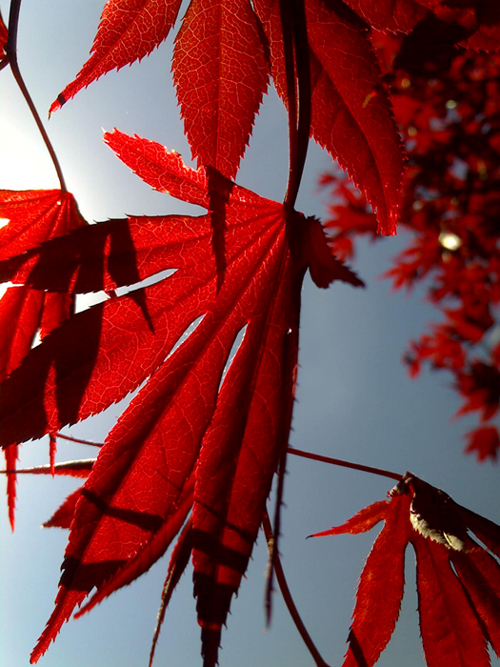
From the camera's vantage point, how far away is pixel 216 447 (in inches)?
16.9

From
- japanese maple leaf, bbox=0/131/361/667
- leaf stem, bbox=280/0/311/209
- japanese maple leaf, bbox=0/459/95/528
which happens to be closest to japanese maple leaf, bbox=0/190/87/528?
japanese maple leaf, bbox=0/459/95/528

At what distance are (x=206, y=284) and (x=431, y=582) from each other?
49 centimetres

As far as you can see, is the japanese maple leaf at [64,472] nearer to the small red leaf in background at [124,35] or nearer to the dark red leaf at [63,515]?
the dark red leaf at [63,515]

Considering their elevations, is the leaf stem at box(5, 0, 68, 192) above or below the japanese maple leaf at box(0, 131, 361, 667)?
above

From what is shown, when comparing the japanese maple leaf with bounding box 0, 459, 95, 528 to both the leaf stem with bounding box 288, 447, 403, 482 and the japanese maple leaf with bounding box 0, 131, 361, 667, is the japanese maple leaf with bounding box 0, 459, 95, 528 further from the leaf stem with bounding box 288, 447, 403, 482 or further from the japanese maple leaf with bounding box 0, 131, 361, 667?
the leaf stem with bounding box 288, 447, 403, 482

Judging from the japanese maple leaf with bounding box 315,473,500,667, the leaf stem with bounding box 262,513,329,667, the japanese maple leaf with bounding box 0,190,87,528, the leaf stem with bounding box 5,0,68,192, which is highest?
the leaf stem with bounding box 5,0,68,192

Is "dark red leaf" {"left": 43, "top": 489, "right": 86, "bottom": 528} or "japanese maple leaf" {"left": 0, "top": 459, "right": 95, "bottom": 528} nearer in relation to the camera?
"japanese maple leaf" {"left": 0, "top": 459, "right": 95, "bottom": 528}

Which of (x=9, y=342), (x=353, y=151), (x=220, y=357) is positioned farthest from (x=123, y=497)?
(x=353, y=151)

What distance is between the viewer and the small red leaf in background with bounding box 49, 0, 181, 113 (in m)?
0.48

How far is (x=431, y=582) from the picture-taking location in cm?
61

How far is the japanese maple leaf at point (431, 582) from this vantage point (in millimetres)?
545

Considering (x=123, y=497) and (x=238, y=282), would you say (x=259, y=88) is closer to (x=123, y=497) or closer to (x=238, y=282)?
(x=238, y=282)

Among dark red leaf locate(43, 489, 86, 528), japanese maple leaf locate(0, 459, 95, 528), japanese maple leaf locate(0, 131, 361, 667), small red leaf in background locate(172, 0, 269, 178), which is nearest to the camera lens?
japanese maple leaf locate(0, 131, 361, 667)

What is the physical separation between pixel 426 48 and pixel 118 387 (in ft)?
1.41
